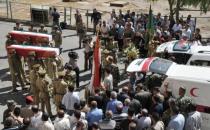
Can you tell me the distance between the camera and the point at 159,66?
15.1 meters

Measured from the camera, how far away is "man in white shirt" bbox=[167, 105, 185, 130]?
12.0 metres

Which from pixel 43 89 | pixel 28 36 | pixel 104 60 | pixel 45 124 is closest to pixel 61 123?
pixel 45 124

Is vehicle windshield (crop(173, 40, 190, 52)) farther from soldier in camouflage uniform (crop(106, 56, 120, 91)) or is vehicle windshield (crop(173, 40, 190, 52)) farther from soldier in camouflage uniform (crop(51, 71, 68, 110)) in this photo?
soldier in camouflage uniform (crop(51, 71, 68, 110))

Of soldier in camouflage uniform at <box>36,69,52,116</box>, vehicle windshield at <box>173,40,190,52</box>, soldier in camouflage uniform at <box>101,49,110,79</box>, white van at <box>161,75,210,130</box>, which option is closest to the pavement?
soldier in camouflage uniform at <box>36,69,52,116</box>

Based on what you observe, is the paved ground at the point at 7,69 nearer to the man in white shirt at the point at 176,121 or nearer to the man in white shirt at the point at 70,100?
the man in white shirt at the point at 70,100

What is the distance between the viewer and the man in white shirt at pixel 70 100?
13.9 metres

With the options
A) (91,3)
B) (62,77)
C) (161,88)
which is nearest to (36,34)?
(62,77)

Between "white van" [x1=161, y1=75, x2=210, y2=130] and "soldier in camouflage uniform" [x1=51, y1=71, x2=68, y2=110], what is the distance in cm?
342

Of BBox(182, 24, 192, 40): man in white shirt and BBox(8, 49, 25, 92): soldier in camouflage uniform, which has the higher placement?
BBox(182, 24, 192, 40): man in white shirt

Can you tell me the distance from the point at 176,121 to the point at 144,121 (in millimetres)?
804

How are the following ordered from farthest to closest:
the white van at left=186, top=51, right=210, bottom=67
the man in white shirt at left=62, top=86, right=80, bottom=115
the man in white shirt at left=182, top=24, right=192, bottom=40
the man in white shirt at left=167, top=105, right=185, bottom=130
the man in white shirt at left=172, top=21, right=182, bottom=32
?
the man in white shirt at left=172, top=21, right=182, bottom=32, the man in white shirt at left=182, top=24, right=192, bottom=40, the white van at left=186, top=51, right=210, bottom=67, the man in white shirt at left=62, top=86, right=80, bottom=115, the man in white shirt at left=167, top=105, right=185, bottom=130

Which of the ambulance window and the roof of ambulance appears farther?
the ambulance window

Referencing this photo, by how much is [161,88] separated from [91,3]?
25.5 meters

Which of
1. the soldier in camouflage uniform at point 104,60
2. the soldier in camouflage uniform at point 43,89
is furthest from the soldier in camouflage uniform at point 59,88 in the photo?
the soldier in camouflage uniform at point 104,60
